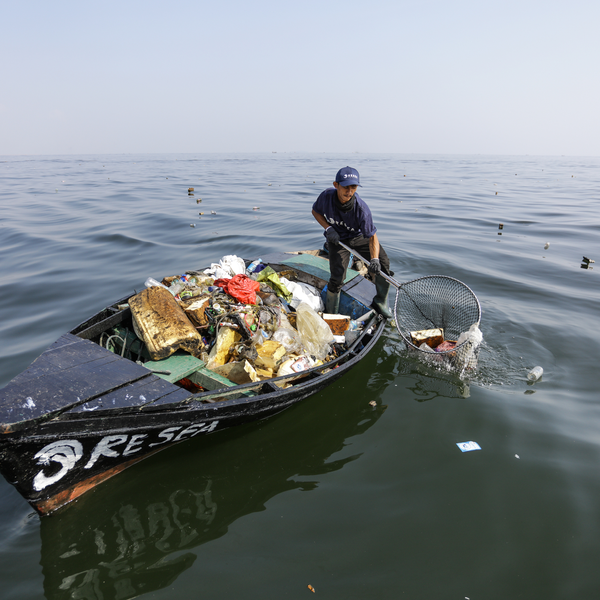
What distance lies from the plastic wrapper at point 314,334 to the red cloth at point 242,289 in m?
0.80

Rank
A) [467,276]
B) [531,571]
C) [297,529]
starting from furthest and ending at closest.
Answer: [467,276]
[297,529]
[531,571]

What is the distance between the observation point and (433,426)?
484 cm

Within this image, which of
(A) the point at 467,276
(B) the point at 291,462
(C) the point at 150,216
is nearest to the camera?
(B) the point at 291,462

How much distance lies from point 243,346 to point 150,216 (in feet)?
52.8

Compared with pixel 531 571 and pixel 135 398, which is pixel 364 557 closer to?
pixel 531 571

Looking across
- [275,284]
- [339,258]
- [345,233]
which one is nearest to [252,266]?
[275,284]

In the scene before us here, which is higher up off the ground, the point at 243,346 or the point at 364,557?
the point at 243,346

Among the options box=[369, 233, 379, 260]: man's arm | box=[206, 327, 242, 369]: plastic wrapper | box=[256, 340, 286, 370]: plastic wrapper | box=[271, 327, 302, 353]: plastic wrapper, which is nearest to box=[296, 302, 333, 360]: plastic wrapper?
box=[271, 327, 302, 353]: plastic wrapper

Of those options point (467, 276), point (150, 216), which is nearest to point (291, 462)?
point (467, 276)

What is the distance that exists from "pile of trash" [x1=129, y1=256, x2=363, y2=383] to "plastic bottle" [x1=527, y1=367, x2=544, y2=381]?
2.66 metres

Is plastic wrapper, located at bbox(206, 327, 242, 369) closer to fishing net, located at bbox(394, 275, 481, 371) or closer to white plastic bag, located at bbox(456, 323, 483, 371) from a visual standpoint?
fishing net, located at bbox(394, 275, 481, 371)

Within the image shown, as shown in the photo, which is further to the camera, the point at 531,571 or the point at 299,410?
the point at 299,410

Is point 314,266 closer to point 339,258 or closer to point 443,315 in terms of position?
point 339,258

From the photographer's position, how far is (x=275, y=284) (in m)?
6.57
